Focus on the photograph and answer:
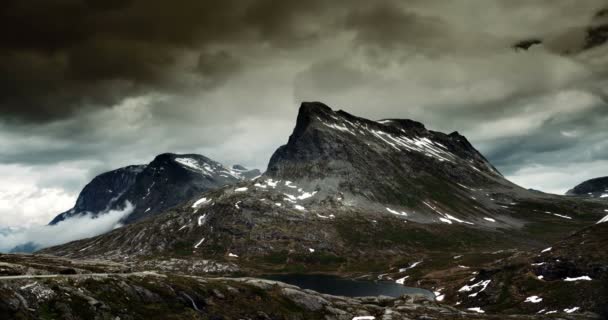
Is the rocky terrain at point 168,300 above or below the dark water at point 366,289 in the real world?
above

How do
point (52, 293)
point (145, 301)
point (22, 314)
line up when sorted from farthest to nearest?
1. point (145, 301)
2. point (52, 293)
3. point (22, 314)

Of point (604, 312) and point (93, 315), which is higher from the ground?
point (93, 315)

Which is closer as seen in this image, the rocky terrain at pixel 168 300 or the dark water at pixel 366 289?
the rocky terrain at pixel 168 300

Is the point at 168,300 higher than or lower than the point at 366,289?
higher

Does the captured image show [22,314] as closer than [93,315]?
Yes

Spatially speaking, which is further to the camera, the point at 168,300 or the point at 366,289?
the point at 366,289

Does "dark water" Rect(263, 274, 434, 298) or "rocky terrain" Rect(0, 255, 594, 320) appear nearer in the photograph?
"rocky terrain" Rect(0, 255, 594, 320)

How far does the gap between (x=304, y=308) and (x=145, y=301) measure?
3478cm

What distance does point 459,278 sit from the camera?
569 feet

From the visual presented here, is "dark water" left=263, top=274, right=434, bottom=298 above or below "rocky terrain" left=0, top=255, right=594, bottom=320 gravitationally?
below

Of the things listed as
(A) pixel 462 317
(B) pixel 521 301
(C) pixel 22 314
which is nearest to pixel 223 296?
(C) pixel 22 314

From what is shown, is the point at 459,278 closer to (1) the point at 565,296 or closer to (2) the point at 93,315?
(1) the point at 565,296

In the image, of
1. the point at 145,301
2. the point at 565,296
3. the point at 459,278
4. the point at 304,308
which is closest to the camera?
the point at 145,301

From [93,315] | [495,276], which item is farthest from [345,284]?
[93,315]
